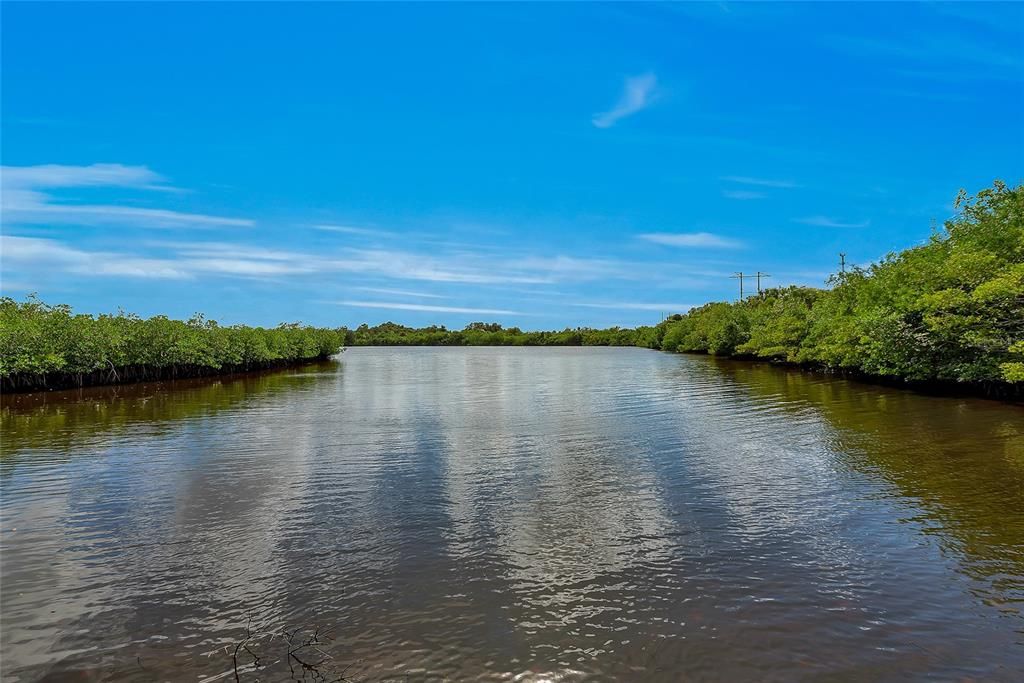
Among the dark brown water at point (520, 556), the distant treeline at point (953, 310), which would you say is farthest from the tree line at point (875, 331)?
the dark brown water at point (520, 556)

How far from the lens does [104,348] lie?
4041 cm

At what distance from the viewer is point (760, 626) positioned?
274 inches

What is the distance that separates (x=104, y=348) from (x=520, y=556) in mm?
41853

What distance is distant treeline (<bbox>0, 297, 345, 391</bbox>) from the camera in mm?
35375

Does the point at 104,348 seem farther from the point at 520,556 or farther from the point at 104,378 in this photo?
the point at 520,556

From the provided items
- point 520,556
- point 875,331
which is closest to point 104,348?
point 520,556

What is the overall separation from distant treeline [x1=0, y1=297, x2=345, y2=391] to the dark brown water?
20.4 m

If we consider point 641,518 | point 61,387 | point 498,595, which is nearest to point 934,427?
point 641,518

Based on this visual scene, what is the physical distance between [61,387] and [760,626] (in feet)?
157

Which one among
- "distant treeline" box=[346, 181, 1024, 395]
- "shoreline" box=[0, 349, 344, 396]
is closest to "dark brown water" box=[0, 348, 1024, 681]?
"distant treeline" box=[346, 181, 1024, 395]

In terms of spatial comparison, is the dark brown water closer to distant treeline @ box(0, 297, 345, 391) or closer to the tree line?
the tree line

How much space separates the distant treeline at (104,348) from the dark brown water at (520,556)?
67.0ft

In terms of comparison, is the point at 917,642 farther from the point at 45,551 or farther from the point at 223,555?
the point at 45,551

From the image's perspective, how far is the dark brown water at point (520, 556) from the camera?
645cm
